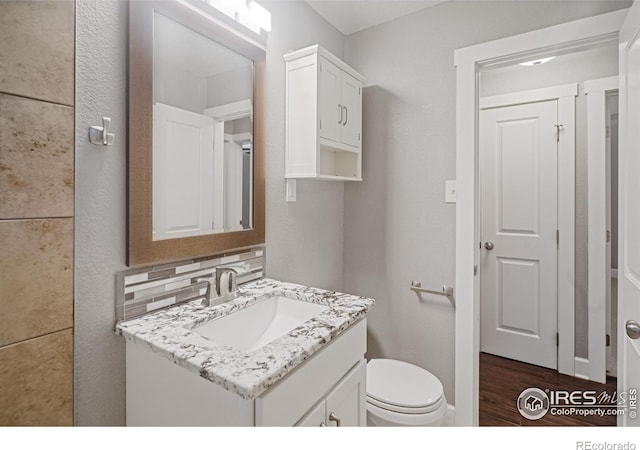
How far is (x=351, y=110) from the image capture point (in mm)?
1720

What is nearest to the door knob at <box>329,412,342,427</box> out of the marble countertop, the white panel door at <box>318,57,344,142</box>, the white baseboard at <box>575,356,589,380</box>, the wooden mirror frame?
the marble countertop

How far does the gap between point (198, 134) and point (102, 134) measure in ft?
1.06

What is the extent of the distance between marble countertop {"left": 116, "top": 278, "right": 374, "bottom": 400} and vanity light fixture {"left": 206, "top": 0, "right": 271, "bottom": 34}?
1056mm

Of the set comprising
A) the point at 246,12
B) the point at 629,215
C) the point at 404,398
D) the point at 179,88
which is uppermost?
the point at 246,12

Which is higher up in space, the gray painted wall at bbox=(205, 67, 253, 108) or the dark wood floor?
the gray painted wall at bbox=(205, 67, 253, 108)

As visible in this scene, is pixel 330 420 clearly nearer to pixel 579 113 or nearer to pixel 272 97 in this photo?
pixel 272 97

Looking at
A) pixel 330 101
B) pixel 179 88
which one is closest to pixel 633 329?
pixel 330 101

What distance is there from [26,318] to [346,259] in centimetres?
154

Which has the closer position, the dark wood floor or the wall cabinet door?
the wall cabinet door

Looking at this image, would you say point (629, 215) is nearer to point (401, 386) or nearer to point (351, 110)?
point (401, 386)

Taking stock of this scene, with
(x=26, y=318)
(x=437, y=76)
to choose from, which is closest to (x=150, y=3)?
(x=26, y=318)

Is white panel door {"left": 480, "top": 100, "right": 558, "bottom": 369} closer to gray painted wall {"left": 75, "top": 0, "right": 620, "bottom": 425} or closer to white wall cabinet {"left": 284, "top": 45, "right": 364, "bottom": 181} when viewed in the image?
gray painted wall {"left": 75, "top": 0, "right": 620, "bottom": 425}

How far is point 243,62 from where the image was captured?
1348 mm

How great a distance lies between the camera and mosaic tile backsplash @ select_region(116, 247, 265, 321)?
979mm
